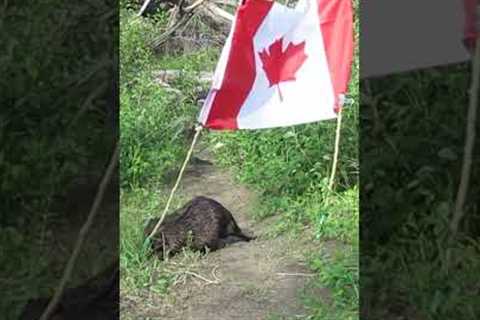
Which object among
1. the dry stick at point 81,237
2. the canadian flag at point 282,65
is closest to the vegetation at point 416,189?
the canadian flag at point 282,65

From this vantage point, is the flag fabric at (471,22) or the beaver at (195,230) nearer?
the flag fabric at (471,22)

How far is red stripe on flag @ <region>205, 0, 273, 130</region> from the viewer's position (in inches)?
133

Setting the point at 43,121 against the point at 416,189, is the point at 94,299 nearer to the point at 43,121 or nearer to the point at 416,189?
the point at 43,121

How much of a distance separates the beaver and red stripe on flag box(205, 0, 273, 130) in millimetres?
252

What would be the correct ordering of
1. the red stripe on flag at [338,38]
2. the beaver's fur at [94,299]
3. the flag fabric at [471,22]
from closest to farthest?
the flag fabric at [471,22]
the red stripe on flag at [338,38]
the beaver's fur at [94,299]

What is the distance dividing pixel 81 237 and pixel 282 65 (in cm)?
80

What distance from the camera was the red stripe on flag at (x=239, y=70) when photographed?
11.1 feet

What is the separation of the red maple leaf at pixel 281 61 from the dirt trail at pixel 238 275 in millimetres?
317

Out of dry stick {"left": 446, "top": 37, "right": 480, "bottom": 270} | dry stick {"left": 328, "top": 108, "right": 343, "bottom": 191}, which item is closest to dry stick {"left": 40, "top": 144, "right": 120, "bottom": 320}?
dry stick {"left": 328, "top": 108, "right": 343, "bottom": 191}

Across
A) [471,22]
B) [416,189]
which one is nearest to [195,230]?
[416,189]

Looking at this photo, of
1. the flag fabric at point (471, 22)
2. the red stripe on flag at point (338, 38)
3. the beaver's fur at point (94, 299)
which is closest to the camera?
the flag fabric at point (471, 22)

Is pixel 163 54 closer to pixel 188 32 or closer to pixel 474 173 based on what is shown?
pixel 188 32

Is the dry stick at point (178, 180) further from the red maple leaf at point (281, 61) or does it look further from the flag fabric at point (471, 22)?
the flag fabric at point (471, 22)

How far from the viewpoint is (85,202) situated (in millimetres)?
3455
